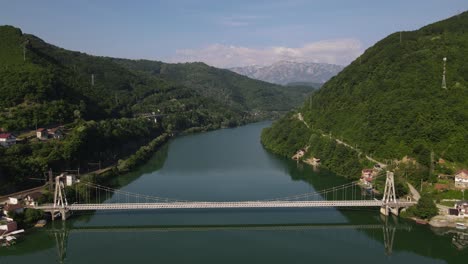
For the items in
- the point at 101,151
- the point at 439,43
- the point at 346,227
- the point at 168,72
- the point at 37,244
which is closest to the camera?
the point at 37,244

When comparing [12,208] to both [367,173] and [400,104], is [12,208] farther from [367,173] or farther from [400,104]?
[400,104]

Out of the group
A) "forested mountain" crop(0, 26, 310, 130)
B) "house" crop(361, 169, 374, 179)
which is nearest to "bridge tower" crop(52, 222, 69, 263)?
"forested mountain" crop(0, 26, 310, 130)

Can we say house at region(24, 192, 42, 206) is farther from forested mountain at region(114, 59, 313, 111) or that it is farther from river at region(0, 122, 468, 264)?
forested mountain at region(114, 59, 313, 111)

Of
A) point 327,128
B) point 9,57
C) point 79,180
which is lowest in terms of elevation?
point 79,180

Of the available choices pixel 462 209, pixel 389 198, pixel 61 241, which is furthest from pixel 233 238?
pixel 462 209

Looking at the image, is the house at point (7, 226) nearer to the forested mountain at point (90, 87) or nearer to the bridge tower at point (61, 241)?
the bridge tower at point (61, 241)

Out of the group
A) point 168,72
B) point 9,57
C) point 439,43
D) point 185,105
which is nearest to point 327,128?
point 439,43

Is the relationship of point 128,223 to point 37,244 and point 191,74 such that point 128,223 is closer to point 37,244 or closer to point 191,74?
point 37,244
